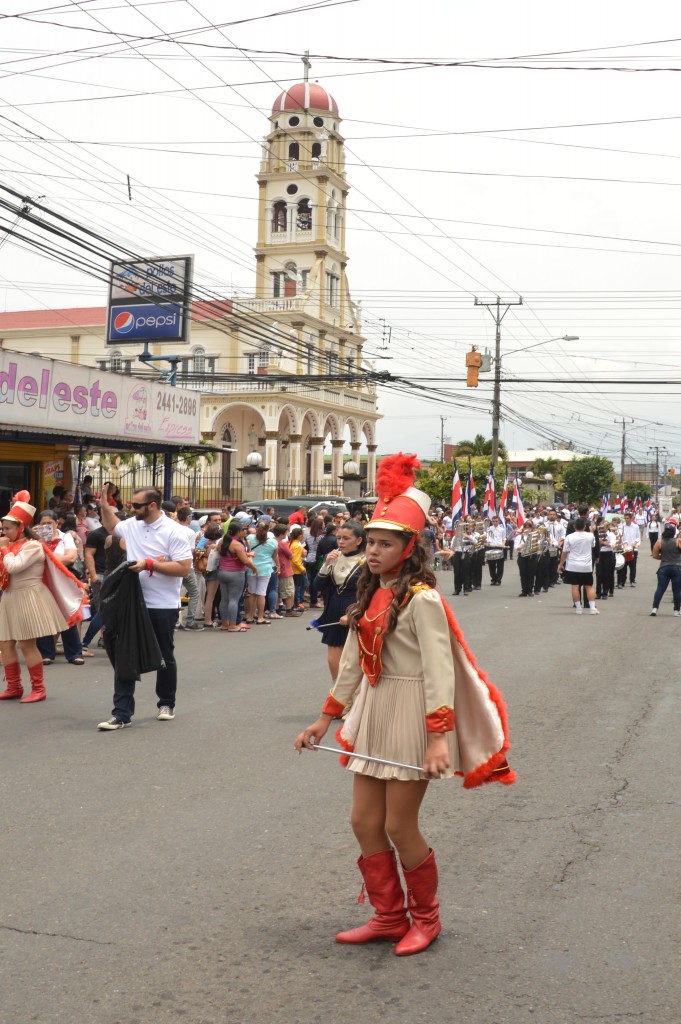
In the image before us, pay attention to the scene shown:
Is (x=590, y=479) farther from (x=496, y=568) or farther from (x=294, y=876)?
(x=294, y=876)

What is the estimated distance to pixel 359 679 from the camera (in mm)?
4254

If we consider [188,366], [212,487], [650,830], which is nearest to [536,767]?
[650,830]

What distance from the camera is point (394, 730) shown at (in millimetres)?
4020

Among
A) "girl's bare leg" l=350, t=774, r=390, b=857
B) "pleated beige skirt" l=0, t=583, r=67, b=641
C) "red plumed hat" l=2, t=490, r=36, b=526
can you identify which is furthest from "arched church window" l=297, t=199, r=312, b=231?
"girl's bare leg" l=350, t=774, r=390, b=857

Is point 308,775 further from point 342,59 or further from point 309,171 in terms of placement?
point 309,171

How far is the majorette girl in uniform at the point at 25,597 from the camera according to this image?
9180mm

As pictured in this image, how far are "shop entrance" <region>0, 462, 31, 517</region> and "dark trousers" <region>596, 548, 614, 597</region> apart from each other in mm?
12009

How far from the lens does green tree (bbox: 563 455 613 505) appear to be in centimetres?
7806

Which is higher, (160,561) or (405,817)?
(160,561)

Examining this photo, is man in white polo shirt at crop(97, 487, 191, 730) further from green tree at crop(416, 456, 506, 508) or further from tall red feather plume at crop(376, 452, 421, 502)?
green tree at crop(416, 456, 506, 508)

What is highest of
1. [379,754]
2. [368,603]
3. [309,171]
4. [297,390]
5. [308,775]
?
[309,171]

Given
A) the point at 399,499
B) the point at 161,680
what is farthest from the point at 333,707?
the point at 161,680

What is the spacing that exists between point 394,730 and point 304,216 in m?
61.4

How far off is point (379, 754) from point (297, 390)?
5411 cm
